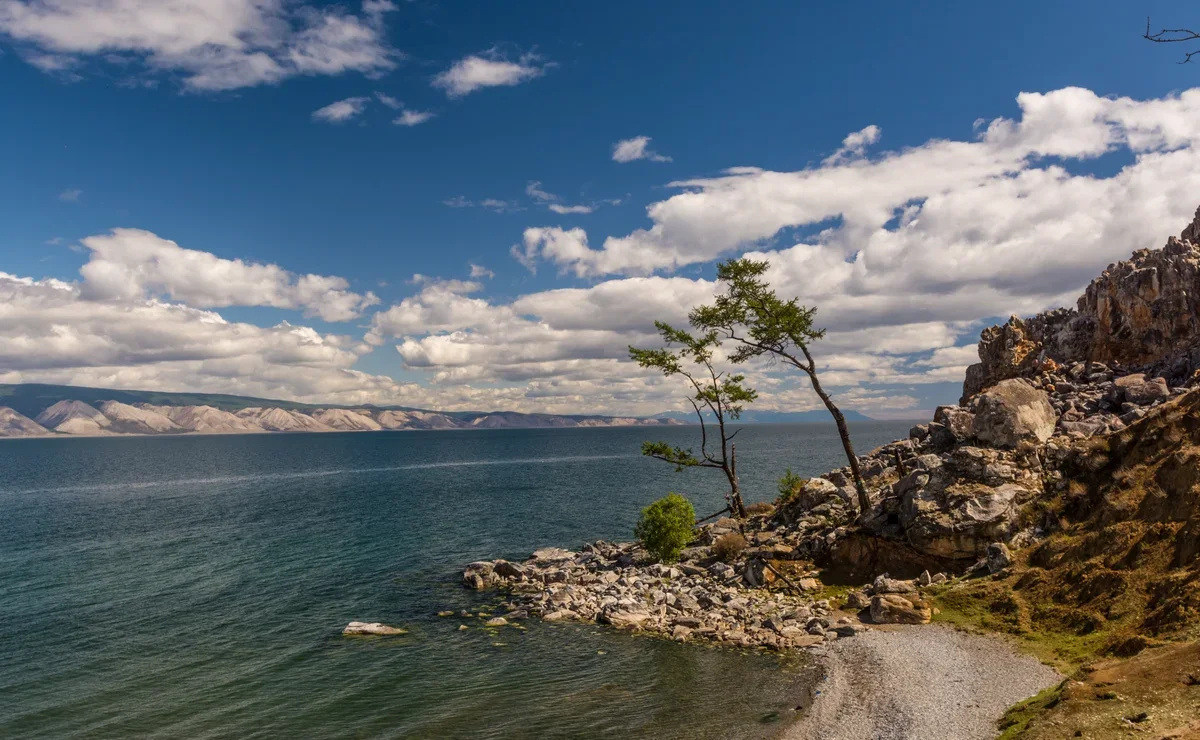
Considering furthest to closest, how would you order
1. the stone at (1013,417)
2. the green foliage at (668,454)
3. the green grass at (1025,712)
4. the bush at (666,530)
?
the green foliage at (668,454), the bush at (666,530), the stone at (1013,417), the green grass at (1025,712)

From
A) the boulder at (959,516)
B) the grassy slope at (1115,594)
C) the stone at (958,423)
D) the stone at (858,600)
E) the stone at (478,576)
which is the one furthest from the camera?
the stone at (478,576)

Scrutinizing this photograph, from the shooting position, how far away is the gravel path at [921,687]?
23172 mm

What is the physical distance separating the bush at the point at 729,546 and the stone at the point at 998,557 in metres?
16.8

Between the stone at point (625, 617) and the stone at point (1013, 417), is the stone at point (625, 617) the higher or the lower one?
the lower one

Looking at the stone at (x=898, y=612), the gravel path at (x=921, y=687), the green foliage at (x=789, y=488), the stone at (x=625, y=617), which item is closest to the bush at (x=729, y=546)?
the green foliage at (x=789, y=488)

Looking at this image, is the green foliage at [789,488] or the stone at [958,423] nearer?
the stone at [958,423]

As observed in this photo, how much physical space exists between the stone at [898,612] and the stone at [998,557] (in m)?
5.05

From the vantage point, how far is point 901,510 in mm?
41312

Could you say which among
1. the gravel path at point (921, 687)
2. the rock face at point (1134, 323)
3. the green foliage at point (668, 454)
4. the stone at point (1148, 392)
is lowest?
the gravel path at point (921, 687)

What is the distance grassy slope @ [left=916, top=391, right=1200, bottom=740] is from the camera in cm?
1898

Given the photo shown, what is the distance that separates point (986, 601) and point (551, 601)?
2625 centimetres

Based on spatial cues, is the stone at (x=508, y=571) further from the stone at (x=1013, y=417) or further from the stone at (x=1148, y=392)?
the stone at (x=1148, y=392)

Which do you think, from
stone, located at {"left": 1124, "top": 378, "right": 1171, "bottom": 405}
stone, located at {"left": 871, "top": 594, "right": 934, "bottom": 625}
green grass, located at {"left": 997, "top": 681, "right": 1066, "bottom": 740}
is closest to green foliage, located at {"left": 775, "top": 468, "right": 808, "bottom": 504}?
stone, located at {"left": 871, "top": 594, "right": 934, "bottom": 625}

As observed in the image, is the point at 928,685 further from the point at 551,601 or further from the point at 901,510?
the point at 551,601
